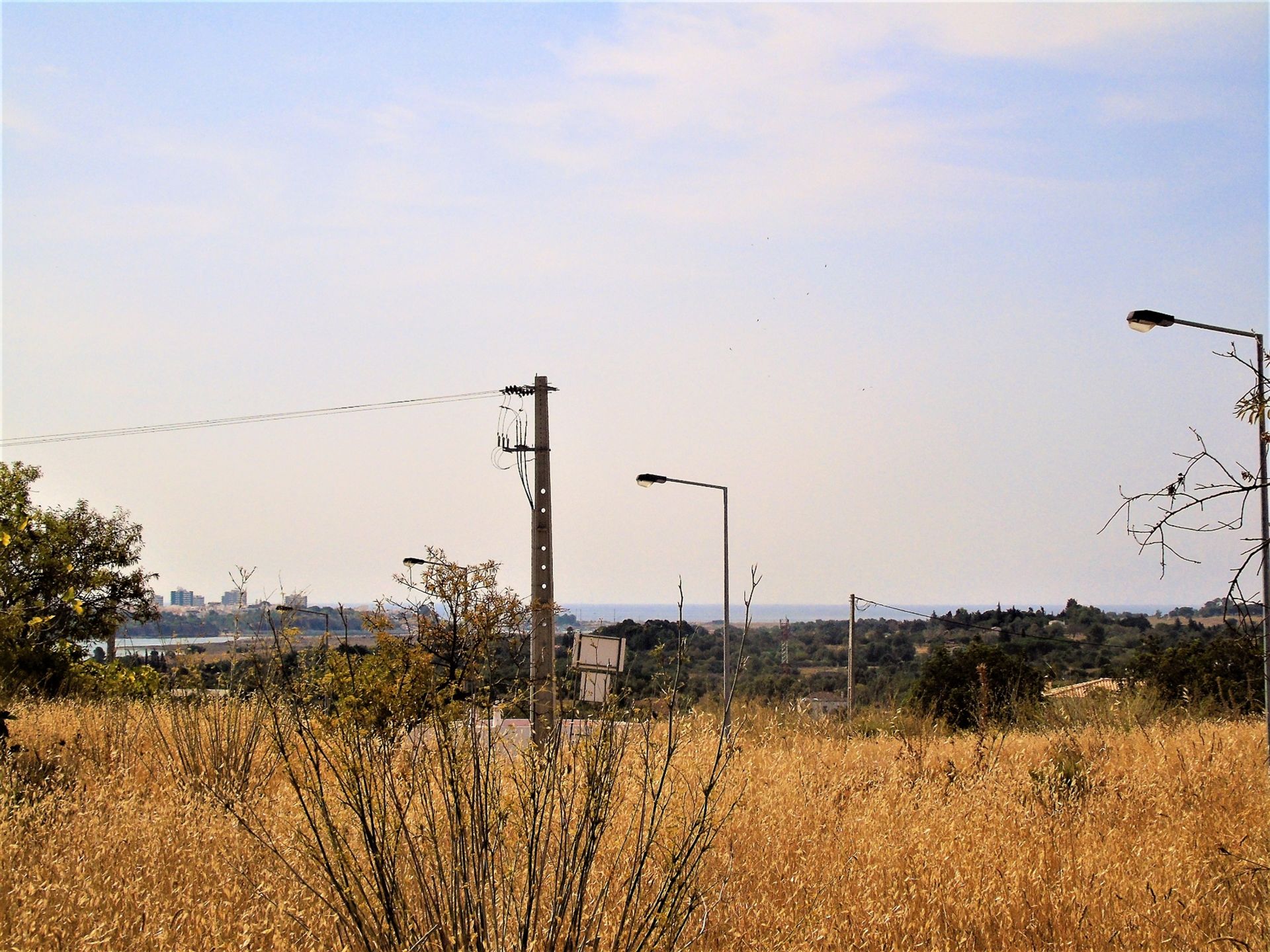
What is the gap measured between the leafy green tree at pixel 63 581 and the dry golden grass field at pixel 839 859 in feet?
26.6

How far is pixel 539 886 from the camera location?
15.5 feet

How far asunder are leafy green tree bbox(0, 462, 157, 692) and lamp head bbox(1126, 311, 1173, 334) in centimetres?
1381

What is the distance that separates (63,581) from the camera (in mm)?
22734

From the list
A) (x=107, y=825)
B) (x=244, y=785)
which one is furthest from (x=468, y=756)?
(x=244, y=785)

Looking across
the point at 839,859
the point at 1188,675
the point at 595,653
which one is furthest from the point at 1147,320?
the point at 1188,675

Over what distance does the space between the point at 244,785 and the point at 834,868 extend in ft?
17.1

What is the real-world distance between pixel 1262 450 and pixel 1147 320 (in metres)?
7.99

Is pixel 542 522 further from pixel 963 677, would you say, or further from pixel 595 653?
pixel 963 677

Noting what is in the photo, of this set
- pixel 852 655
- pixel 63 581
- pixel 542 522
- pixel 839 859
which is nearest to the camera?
pixel 839 859

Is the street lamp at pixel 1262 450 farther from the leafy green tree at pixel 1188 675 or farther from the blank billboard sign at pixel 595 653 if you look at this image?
the leafy green tree at pixel 1188 675

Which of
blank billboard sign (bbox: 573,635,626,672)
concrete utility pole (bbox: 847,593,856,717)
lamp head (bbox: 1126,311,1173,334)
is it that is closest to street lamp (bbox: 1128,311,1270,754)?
lamp head (bbox: 1126,311,1173,334)

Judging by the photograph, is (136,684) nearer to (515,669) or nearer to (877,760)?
(877,760)

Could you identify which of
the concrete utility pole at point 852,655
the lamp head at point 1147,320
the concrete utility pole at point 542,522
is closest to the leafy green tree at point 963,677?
the concrete utility pole at point 852,655

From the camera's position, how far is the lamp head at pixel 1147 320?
444 inches
